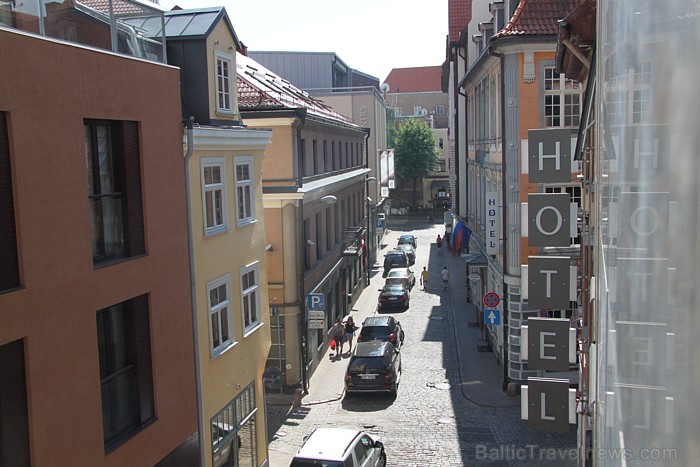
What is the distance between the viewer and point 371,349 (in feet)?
74.5

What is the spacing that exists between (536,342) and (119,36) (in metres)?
8.60

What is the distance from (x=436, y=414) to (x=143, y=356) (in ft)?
38.9

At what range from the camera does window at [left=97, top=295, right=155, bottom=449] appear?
32.2ft

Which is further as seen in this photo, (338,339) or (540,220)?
(338,339)

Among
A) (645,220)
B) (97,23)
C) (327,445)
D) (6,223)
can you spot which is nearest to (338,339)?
(327,445)

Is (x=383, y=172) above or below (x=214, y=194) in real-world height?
below

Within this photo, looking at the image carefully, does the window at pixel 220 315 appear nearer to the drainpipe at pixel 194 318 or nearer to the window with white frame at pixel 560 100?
the drainpipe at pixel 194 318

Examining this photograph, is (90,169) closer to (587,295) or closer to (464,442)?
(587,295)

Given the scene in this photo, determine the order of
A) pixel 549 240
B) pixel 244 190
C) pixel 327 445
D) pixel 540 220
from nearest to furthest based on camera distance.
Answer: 1. pixel 549 240
2. pixel 540 220
3. pixel 327 445
4. pixel 244 190

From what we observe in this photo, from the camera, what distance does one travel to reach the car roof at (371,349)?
22.3 meters

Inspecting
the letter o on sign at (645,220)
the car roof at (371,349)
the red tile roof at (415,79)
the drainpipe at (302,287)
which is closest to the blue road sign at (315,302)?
the drainpipe at (302,287)

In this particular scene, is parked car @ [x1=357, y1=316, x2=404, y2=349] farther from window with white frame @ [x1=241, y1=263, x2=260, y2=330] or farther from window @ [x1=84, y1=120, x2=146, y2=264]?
window @ [x1=84, y1=120, x2=146, y2=264]

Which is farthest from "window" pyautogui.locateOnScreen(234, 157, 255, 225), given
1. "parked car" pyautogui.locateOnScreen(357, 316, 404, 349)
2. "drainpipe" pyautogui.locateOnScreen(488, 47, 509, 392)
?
"parked car" pyautogui.locateOnScreen(357, 316, 404, 349)

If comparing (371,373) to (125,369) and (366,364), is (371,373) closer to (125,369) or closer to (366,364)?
(366,364)
